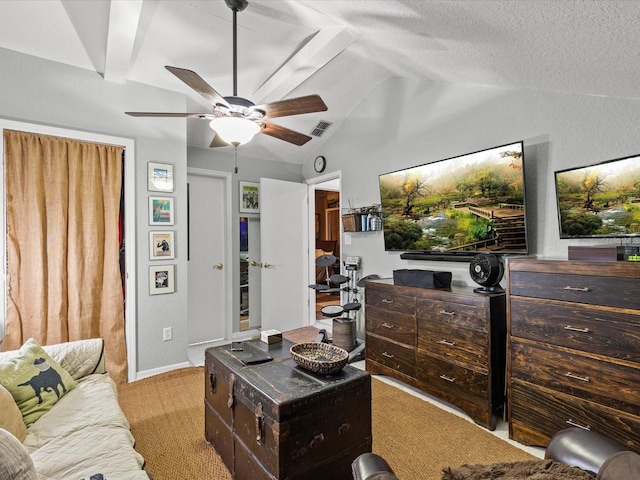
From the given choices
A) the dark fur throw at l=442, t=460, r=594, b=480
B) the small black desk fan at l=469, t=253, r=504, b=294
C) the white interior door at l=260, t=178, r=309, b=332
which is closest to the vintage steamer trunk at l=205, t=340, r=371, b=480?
the dark fur throw at l=442, t=460, r=594, b=480

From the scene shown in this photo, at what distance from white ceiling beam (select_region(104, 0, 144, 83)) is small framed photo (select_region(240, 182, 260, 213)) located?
1822mm

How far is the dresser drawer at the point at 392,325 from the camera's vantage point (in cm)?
277

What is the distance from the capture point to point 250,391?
5.22 ft

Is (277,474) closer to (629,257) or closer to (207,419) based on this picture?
(207,419)

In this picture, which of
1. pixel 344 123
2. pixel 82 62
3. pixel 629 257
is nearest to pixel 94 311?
pixel 82 62

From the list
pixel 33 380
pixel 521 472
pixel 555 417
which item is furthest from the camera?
pixel 555 417

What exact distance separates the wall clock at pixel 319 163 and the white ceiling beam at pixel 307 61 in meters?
1.37

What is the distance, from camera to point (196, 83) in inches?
75.7

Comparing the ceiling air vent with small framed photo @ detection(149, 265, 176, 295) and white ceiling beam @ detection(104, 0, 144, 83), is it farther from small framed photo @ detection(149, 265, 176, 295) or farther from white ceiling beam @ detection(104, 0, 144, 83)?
small framed photo @ detection(149, 265, 176, 295)

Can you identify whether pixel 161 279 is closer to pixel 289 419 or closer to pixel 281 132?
pixel 281 132

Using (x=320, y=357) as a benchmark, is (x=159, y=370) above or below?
below

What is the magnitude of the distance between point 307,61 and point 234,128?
3.59ft

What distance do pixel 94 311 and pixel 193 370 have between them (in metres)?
1.04

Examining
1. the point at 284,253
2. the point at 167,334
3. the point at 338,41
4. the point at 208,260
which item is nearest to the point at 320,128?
the point at 284,253
